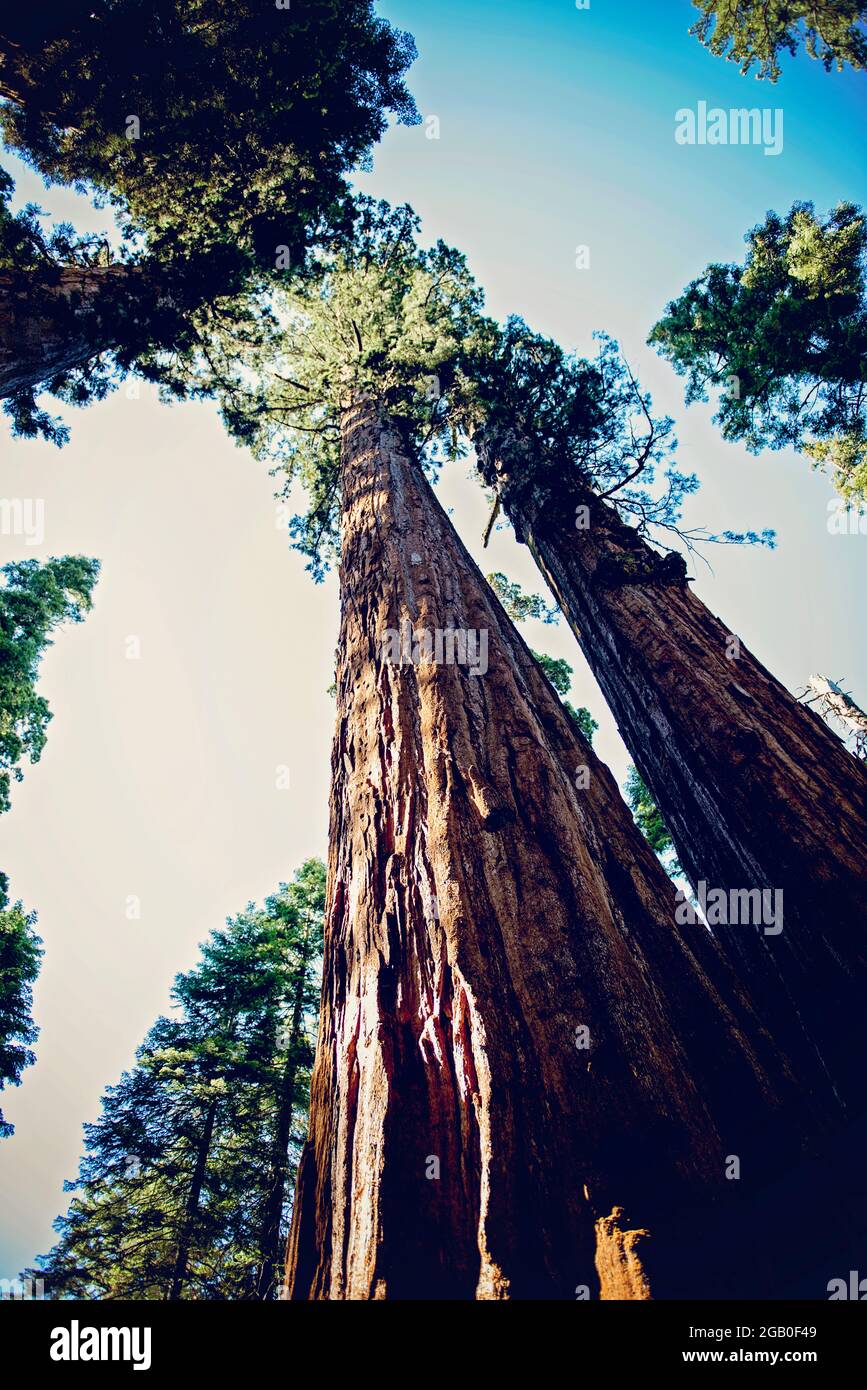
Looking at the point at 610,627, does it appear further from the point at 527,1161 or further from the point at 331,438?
the point at 331,438

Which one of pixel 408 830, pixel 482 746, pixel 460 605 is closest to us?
pixel 408 830

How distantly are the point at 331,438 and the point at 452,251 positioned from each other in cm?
331

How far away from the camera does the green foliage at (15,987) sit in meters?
8.62

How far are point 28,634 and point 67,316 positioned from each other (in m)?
6.97

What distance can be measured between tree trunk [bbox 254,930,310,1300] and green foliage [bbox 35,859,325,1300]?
3 cm

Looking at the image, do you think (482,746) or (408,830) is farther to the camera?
(482,746)

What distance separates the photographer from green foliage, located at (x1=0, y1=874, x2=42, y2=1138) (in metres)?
8.62

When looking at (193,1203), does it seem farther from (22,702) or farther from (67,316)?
(67,316)

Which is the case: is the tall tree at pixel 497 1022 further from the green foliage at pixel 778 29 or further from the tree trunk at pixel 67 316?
the green foliage at pixel 778 29

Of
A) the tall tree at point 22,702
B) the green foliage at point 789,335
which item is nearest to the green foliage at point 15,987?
the tall tree at point 22,702

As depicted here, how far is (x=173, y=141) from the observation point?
6406mm

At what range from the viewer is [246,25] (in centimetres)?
609
